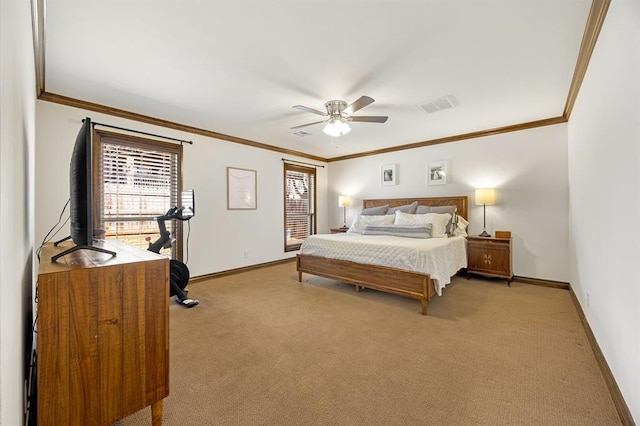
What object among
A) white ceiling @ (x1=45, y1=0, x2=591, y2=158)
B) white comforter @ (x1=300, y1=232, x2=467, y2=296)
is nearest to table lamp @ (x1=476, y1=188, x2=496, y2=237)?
white comforter @ (x1=300, y1=232, x2=467, y2=296)

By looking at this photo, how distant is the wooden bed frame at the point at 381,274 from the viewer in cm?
306

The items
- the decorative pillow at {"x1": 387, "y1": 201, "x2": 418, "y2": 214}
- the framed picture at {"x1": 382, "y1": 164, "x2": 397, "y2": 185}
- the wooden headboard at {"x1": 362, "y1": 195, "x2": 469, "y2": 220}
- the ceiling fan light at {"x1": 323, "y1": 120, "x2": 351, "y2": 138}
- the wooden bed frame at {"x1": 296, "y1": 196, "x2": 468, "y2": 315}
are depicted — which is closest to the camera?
the wooden bed frame at {"x1": 296, "y1": 196, "x2": 468, "y2": 315}

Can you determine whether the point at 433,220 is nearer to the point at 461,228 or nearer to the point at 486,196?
the point at 461,228

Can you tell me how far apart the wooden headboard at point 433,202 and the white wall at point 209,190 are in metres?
1.58

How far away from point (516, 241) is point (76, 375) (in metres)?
5.19

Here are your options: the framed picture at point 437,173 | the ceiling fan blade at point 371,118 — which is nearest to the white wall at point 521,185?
the framed picture at point 437,173

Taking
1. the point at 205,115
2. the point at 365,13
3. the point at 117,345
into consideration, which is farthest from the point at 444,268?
the point at 205,115

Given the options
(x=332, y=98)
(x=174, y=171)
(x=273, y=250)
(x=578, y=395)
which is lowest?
(x=578, y=395)

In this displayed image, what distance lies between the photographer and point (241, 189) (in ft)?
16.4

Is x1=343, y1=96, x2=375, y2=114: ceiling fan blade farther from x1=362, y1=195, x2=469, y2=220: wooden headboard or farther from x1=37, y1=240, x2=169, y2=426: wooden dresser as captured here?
x1=362, y1=195, x2=469, y2=220: wooden headboard

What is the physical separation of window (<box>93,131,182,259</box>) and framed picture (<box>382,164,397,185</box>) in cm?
382

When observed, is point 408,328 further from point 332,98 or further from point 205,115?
point 205,115

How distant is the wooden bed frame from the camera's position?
10.0 ft

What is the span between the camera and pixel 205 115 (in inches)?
148
